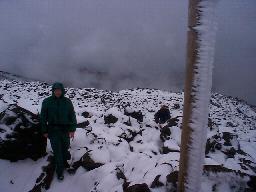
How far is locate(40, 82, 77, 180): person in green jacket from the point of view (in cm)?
569

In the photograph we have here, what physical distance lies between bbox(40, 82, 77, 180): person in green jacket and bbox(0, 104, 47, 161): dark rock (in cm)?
89

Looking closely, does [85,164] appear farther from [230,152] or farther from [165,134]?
[230,152]

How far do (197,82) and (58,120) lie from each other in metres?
3.63

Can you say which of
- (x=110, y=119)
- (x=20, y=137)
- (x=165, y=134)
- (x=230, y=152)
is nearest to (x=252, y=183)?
(x=230, y=152)

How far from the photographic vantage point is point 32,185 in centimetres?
593

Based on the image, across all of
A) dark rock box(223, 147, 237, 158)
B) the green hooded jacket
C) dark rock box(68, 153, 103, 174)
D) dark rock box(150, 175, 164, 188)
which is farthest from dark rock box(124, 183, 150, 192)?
dark rock box(223, 147, 237, 158)

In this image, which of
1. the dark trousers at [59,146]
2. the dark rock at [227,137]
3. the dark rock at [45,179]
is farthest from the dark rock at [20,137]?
the dark rock at [227,137]

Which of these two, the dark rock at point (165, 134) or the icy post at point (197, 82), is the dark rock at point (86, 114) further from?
the icy post at point (197, 82)

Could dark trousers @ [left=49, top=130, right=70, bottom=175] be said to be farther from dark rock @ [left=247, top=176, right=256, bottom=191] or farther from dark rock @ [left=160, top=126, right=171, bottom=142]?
dark rock @ [left=160, top=126, right=171, bottom=142]

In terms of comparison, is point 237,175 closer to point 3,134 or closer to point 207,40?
point 207,40

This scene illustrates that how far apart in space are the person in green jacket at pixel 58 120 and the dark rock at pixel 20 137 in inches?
35.2

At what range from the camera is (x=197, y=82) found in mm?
2895

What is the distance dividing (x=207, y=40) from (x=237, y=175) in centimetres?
287

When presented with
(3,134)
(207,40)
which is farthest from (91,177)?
(207,40)
